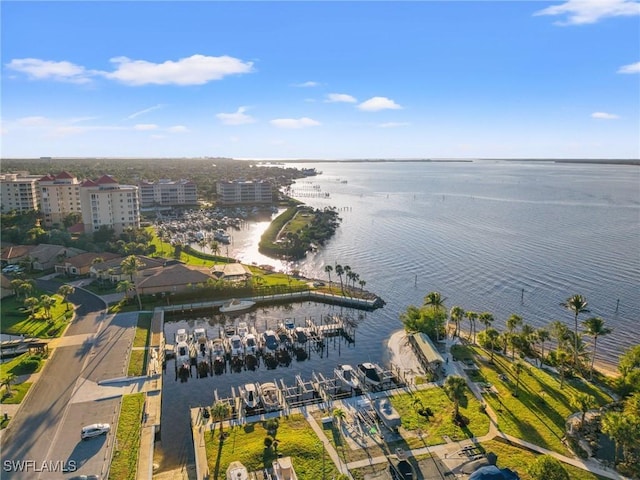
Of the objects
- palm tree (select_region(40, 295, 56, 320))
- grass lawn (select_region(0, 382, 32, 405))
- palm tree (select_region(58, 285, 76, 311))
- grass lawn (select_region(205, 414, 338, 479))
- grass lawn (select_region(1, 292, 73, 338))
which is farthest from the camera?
palm tree (select_region(58, 285, 76, 311))

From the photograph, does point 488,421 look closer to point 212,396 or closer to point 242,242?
point 212,396

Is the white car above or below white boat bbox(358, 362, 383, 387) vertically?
above

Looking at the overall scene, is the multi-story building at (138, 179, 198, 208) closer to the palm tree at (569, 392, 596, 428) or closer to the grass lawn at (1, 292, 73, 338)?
the grass lawn at (1, 292, 73, 338)

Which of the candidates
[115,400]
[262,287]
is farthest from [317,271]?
[115,400]

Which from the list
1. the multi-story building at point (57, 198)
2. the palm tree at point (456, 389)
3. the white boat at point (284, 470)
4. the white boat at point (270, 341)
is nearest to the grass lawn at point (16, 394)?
the white boat at point (270, 341)

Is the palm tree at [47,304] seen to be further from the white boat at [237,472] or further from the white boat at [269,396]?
the white boat at [237,472]

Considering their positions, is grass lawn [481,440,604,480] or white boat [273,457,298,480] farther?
grass lawn [481,440,604,480]

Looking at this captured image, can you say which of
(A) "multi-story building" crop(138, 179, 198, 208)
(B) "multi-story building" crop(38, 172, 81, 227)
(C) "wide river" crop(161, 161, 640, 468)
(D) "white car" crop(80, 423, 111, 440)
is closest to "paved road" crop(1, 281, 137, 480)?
(D) "white car" crop(80, 423, 111, 440)
